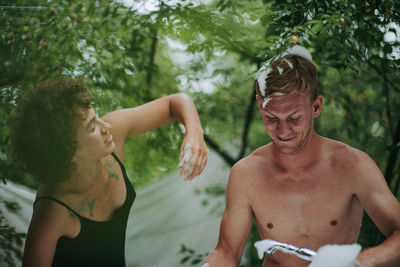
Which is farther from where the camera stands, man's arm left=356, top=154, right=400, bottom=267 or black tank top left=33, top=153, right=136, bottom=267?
black tank top left=33, top=153, right=136, bottom=267

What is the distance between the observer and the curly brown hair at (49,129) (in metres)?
1.33

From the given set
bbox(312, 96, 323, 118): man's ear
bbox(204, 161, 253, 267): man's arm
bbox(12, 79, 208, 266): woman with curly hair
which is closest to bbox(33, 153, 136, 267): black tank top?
bbox(12, 79, 208, 266): woman with curly hair

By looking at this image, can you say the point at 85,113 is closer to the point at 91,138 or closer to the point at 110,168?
the point at 91,138

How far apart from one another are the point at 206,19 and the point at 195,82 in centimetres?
55

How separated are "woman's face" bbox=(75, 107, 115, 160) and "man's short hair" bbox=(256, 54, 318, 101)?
26.0 inches

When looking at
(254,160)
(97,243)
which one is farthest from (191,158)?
(97,243)

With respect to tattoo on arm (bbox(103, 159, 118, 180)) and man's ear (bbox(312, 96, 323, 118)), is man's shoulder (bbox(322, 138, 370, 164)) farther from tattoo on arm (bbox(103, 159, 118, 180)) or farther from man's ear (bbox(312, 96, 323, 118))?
tattoo on arm (bbox(103, 159, 118, 180))

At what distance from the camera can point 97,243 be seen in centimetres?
146

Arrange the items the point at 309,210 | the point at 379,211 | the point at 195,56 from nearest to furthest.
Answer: the point at 379,211 → the point at 309,210 → the point at 195,56

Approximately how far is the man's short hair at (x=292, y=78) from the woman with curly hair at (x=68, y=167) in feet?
1.21

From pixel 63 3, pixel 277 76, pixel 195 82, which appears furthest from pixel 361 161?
pixel 63 3

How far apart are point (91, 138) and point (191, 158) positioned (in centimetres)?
40

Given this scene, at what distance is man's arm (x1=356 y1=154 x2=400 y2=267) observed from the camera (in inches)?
48.0

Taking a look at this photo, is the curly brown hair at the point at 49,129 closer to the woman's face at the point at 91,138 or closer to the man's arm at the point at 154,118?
the woman's face at the point at 91,138
